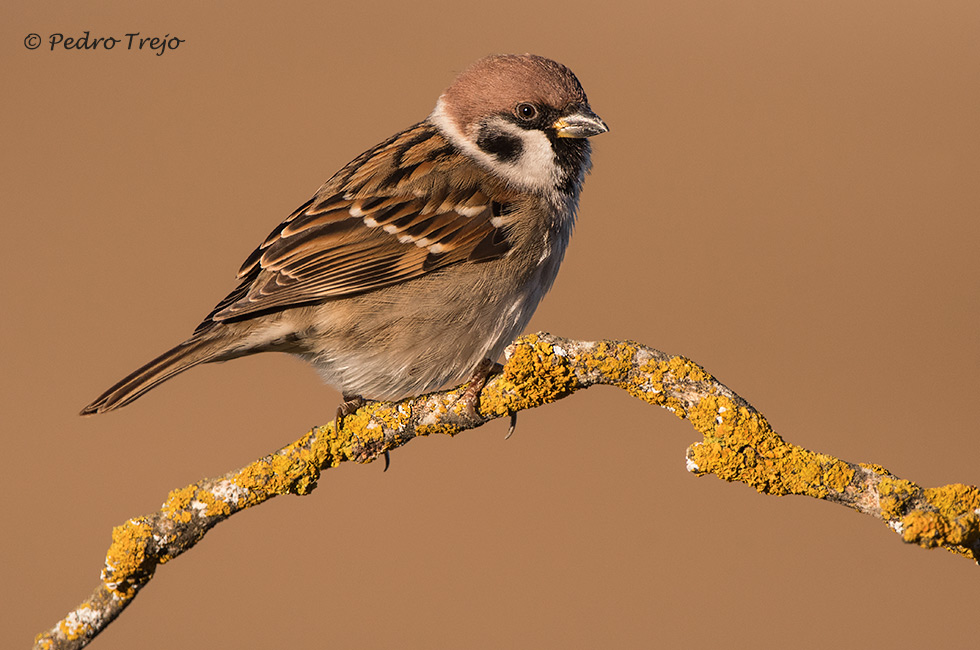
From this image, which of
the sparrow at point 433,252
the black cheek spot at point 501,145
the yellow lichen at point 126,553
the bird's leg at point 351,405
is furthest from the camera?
the black cheek spot at point 501,145

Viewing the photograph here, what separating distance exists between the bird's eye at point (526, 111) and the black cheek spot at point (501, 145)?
0.21ft

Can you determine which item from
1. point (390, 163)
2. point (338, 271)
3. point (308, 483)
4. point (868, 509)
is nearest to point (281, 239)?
point (338, 271)

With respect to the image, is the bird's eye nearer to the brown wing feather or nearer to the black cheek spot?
the black cheek spot

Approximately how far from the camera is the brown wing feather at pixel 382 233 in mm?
2354

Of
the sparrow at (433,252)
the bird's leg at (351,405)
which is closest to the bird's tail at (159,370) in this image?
the sparrow at (433,252)

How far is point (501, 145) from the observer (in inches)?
102

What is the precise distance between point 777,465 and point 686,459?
0.16 metres

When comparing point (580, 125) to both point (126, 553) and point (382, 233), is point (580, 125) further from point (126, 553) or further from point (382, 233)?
point (126, 553)

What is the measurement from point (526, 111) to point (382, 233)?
55 centimetres

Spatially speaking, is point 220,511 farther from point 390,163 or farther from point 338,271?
point 390,163

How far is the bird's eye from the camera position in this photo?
2.54m

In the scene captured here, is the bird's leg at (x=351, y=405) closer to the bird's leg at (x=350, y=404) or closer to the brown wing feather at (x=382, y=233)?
the bird's leg at (x=350, y=404)

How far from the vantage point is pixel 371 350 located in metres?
2.38

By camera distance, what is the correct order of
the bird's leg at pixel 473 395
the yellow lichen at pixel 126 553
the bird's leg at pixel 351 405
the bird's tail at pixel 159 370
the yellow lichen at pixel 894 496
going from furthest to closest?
the bird's leg at pixel 351 405 < the bird's tail at pixel 159 370 < the bird's leg at pixel 473 395 < the yellow lichen at pixel 126 553 < the yellow lichen at pixel 894 496
